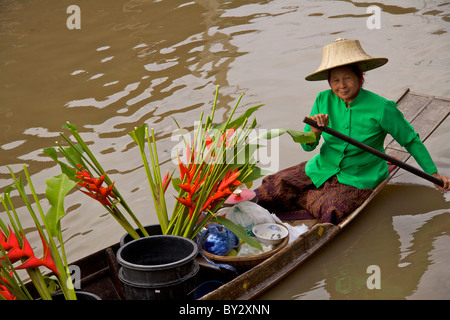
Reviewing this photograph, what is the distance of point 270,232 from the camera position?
3654 millimetres

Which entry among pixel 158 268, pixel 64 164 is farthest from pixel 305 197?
pixel 64 164

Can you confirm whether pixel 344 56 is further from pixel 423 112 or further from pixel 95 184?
pixel 95 184

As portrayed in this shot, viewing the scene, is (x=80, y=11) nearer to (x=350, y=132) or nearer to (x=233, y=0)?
(x=233, y=0)

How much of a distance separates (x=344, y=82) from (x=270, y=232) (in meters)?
1.09

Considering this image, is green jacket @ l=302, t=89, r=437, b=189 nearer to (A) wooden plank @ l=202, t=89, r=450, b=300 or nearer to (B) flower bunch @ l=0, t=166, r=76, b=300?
(A) wooden plank @ l=202, t=89, r=450, b=300

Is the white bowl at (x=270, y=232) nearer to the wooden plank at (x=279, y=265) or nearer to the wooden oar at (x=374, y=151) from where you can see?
the wooden plank at (x=279, y=265)

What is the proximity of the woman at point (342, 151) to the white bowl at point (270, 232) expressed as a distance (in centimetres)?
40

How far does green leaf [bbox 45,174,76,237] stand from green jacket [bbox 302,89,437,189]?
1.83 metres

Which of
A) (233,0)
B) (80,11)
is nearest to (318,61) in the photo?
(233,0)

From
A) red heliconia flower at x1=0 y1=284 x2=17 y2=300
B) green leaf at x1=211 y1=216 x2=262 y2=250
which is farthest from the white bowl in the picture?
red heliconia flower at x1=0 y1=284 x2=17 y2=300

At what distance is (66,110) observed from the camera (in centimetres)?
652

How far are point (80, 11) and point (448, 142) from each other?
21.4 ft

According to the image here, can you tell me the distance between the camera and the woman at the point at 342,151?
3.85 meters

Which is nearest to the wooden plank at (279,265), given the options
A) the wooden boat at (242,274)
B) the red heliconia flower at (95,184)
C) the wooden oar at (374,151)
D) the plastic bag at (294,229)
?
the wooden boat at (242,274)
